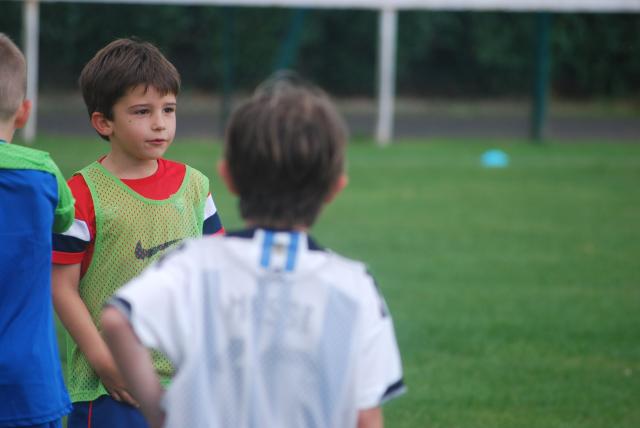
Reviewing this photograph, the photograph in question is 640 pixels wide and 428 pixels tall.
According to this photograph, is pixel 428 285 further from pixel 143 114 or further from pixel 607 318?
pixel 143 114

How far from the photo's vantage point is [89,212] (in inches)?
116

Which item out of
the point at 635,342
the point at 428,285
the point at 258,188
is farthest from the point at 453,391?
the point at 258,188

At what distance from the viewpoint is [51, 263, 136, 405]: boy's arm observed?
273 centimetres

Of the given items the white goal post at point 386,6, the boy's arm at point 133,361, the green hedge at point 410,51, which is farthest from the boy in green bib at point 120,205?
the green hedge at point 410,51

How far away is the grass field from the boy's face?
2.49 meters

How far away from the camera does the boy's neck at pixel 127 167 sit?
3.05 meters

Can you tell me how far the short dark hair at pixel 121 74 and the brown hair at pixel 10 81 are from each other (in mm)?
362

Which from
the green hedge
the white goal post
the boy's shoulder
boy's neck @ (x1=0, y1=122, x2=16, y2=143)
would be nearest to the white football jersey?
the boy's shoulder

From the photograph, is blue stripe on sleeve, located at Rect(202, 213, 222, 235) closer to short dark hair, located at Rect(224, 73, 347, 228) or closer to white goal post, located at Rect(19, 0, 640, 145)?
short dark hair, located at Rect(224, 73, 347, 228)

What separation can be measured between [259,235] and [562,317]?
561cm

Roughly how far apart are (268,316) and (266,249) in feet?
0.41

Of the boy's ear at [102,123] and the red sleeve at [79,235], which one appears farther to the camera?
the boy's ear at [102,123]

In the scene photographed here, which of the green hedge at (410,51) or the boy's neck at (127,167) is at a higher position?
the boy's neck at (127,167)

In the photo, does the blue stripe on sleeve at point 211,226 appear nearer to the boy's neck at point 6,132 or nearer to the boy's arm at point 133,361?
the boy's neck at point 6,132
